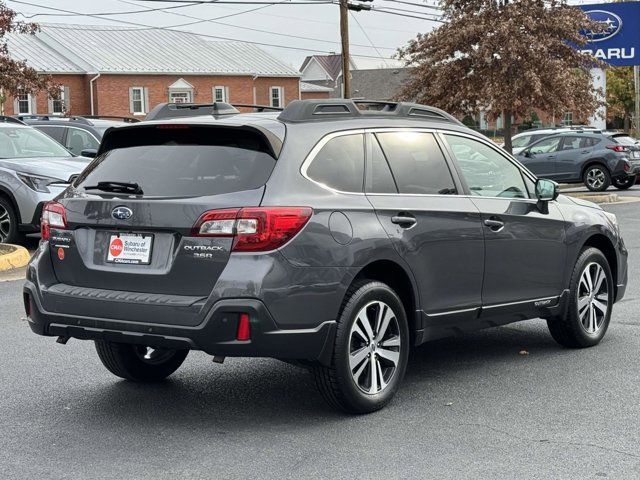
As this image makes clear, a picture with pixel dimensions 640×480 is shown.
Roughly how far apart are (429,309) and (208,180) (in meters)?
1.65

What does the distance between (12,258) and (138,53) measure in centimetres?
5265

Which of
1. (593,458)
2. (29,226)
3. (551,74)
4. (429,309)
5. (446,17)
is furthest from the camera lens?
(446,17)

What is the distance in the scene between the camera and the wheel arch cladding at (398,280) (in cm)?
610

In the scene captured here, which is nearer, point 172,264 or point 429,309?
point 172,264

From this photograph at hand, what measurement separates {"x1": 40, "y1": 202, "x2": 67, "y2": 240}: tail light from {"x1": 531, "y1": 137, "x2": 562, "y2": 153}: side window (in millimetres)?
23965

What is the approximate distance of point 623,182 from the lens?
29281 millimetres

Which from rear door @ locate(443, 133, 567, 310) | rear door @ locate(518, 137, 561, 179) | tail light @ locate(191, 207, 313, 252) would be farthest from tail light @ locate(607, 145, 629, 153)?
tail light @ locate(191, 207, 313, 252)

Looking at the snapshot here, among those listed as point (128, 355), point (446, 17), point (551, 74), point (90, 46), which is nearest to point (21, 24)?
point (446, 17)

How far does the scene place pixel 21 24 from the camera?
25.1m

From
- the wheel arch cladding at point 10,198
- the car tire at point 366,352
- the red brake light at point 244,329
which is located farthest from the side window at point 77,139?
the red brake light at point 244,329

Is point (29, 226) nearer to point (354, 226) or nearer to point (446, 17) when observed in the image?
point (354, 226)

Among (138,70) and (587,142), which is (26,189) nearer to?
(587,142)

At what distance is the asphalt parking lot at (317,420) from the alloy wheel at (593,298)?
0.20m

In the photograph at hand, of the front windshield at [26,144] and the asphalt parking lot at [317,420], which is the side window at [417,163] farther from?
the front windshield at [26,144]
